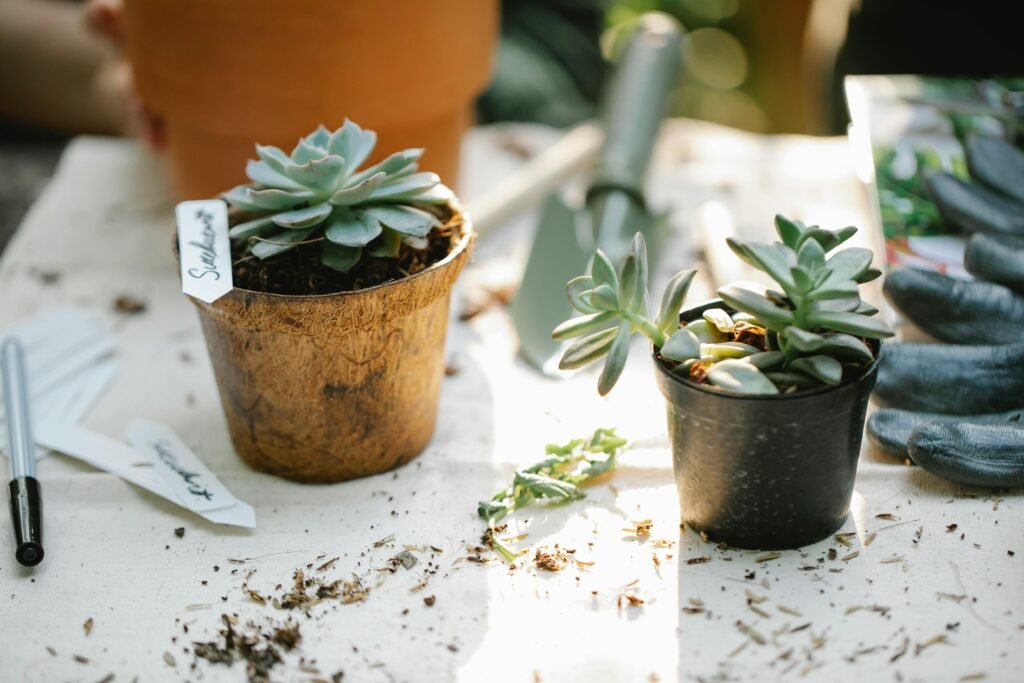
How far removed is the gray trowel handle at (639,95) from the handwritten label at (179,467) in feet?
2.02

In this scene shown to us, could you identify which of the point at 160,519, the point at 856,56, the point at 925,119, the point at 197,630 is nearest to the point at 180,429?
the point at 160,519

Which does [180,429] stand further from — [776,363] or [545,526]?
[776,363]

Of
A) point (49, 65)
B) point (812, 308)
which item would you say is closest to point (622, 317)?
point (812, 308)

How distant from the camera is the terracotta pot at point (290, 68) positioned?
38.6 inches

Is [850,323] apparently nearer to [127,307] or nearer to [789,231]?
[789,231]

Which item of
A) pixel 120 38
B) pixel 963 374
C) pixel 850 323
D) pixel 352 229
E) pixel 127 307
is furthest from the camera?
pixel 120 38

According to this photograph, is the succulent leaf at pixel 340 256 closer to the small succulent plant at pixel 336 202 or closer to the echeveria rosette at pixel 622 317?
the small succulent plant at pixel 336 202

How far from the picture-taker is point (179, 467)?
858 millimetres

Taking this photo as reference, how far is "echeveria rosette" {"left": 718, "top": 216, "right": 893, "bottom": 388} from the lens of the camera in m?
0.66

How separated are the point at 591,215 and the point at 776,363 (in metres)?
0.56

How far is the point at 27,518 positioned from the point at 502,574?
0.37 meters

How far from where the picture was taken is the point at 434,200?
82cm

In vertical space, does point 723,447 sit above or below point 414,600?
above

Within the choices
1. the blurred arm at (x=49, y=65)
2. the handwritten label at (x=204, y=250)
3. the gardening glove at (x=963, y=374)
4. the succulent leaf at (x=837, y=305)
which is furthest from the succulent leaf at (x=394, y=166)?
the blurred arm at (x=49, y=65)
